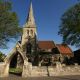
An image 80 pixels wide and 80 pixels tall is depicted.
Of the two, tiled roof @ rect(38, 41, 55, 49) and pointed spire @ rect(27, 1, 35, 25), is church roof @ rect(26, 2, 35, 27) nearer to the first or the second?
pointed spire @ rect(27, 1, 35, 25)

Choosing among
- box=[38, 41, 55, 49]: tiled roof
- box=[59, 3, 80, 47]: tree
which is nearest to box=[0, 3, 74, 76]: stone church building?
box=[38, 41, 55, 49]: tiled roof

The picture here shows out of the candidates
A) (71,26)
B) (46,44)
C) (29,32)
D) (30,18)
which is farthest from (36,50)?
(71,26)

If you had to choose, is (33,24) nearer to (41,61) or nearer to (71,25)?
(41,61)

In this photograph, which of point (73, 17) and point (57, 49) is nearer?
point (73, 17)

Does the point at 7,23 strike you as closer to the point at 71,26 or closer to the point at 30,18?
the point at 71,26

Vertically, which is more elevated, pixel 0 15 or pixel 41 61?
pixel 0 15

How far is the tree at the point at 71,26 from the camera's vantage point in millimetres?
44188

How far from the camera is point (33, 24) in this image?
7025 centimetres

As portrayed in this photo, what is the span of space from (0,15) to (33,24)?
1179 inches

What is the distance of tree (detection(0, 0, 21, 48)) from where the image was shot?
41.1m

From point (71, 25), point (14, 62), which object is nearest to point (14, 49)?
point (71, 25)

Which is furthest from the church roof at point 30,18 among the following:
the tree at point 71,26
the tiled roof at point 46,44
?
the tree at point 71,26

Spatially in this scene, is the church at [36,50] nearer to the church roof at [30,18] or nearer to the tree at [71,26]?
the church roof at [30,18]

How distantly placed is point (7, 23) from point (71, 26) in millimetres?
13307
